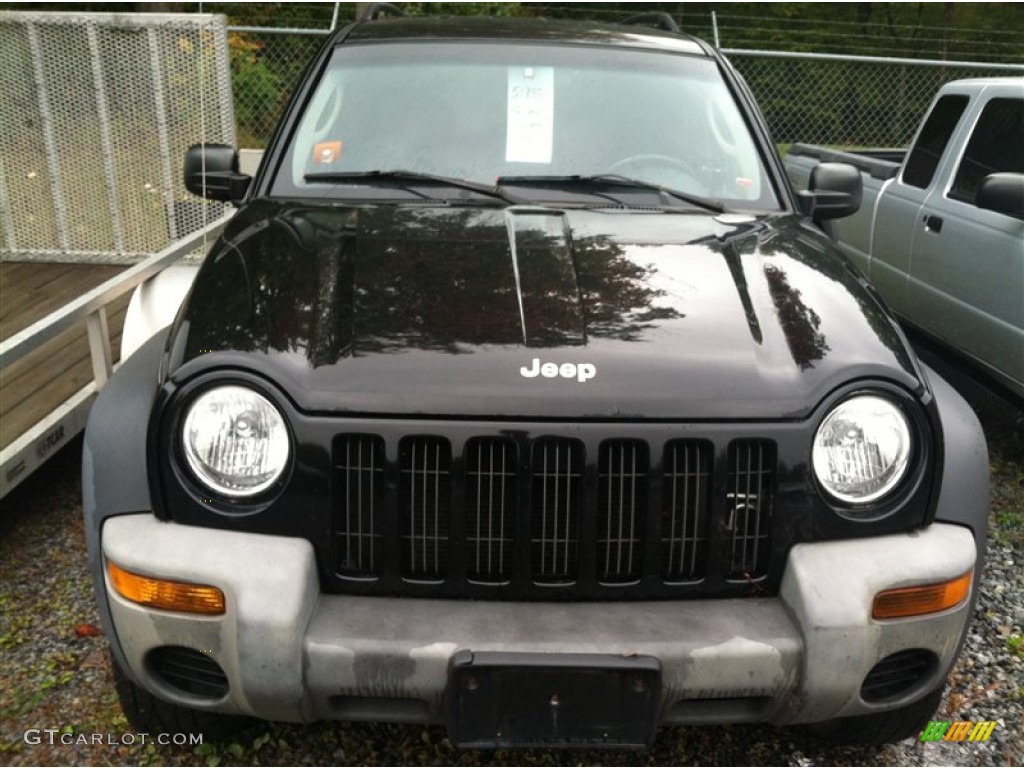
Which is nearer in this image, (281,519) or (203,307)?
(281,519)

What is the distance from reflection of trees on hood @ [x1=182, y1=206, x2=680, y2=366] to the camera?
7.77 ft

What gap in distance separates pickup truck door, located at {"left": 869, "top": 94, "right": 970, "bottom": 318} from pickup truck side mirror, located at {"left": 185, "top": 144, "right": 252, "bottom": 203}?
386 centimetres

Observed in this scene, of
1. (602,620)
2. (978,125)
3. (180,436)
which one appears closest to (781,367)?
(602,620)

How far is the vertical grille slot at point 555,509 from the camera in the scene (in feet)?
7.36

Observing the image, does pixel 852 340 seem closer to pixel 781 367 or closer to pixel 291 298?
pixel 781 367

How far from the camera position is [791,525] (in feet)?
7.58

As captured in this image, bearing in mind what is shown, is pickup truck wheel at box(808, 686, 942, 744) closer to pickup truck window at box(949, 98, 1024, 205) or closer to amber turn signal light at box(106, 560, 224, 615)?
amber turn signal light at box(106, 560, 224, 615)

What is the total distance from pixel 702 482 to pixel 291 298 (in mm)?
1133

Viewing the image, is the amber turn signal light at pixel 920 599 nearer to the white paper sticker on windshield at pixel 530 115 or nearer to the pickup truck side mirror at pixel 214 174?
the white paper sticker on windshield at pixel 530 115

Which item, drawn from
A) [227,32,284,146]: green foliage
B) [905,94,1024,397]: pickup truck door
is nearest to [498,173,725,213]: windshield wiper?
[905,94,1024,397]: pickup truck door

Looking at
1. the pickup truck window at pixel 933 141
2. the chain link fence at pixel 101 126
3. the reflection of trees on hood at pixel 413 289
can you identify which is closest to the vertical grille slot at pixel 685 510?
the reflection of trees on hood at pixel 413 289

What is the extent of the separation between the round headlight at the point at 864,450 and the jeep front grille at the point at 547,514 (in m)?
0.17

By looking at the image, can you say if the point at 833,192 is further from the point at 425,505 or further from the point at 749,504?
the point at 425,505

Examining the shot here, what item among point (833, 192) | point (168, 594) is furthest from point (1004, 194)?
point (168, 594)
